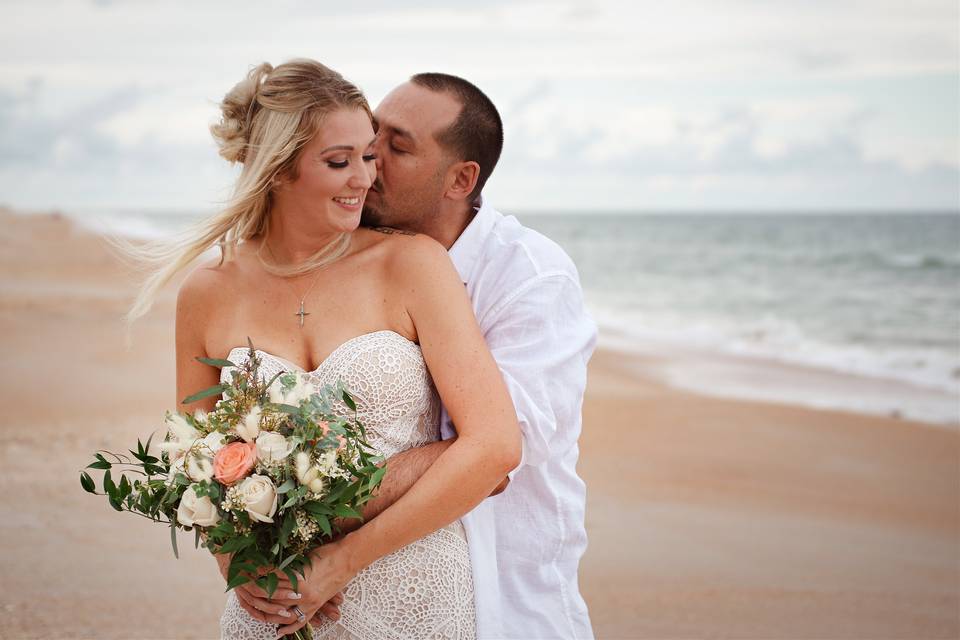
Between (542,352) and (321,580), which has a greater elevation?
(542,352)

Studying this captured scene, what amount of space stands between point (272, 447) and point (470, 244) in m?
1.24

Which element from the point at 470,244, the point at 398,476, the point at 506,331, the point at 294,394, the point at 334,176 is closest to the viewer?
the point at 294,394

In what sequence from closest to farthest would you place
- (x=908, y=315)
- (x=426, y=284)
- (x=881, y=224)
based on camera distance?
(x=426, y=284), (x=908, y=315), (x=881, y=224)

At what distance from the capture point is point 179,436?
2711mm

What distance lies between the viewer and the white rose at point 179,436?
8.85 feet

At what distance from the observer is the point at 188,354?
135 inches

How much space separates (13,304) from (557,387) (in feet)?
52.7

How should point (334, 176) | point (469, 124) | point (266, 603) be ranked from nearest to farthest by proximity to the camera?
point (266, 603) → point (334, 176) → point (469, 124)

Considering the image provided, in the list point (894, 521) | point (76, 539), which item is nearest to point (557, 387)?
point (76, 539)

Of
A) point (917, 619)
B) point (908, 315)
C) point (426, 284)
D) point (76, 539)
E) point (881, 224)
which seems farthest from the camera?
point (881, 224)

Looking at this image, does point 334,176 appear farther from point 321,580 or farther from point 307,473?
point 321,580

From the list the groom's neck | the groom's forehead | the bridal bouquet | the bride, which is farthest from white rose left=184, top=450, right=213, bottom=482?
the groom's forehead

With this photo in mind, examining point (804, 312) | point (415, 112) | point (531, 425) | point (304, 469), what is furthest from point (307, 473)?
point (804, 312)

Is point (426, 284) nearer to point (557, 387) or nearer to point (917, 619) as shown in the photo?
point (557, 387)
